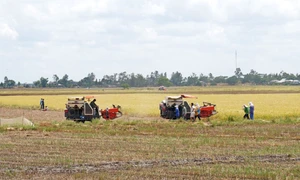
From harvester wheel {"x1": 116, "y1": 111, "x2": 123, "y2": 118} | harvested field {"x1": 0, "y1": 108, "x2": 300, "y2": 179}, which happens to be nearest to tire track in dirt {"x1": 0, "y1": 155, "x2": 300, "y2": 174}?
harvested field {"x1": 0, "y1": 108, "x2": 300, "y2": 179}

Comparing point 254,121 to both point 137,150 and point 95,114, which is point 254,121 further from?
point 137,150

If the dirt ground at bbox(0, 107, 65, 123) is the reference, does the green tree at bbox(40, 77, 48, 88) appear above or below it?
above

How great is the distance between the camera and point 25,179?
13703 mm

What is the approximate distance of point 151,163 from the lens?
1603 cm

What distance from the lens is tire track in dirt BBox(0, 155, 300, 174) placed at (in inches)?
588

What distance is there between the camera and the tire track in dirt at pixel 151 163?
14942mm

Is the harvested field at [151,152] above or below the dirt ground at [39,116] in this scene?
above

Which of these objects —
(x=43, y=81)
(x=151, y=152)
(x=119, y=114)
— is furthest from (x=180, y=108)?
(x=43, y=81)

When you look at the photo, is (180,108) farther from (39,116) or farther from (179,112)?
(39,116)

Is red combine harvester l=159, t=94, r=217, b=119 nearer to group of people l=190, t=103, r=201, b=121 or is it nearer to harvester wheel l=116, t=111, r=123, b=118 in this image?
group of people l=190, t=103, r=201, b=121

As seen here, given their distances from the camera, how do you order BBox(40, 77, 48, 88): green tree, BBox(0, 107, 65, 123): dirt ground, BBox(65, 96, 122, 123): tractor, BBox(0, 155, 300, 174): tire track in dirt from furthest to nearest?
BBox(40, 77, 48, 88): green tree
BBox(0, 107, 65, 123): dirt ground
BBox(65, 96, 122, 123): tractor
BBox(0, 155, 300, 174): tire track in dirt

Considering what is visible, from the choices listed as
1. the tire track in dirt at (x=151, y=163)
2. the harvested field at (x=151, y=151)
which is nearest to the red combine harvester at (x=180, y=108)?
the harvested field at (x=151, y=151)

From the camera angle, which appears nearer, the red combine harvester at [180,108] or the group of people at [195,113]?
the group of people at [195,113]

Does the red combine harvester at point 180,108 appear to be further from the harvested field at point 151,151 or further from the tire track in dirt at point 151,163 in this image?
the tire track in dirt at point 151,163
